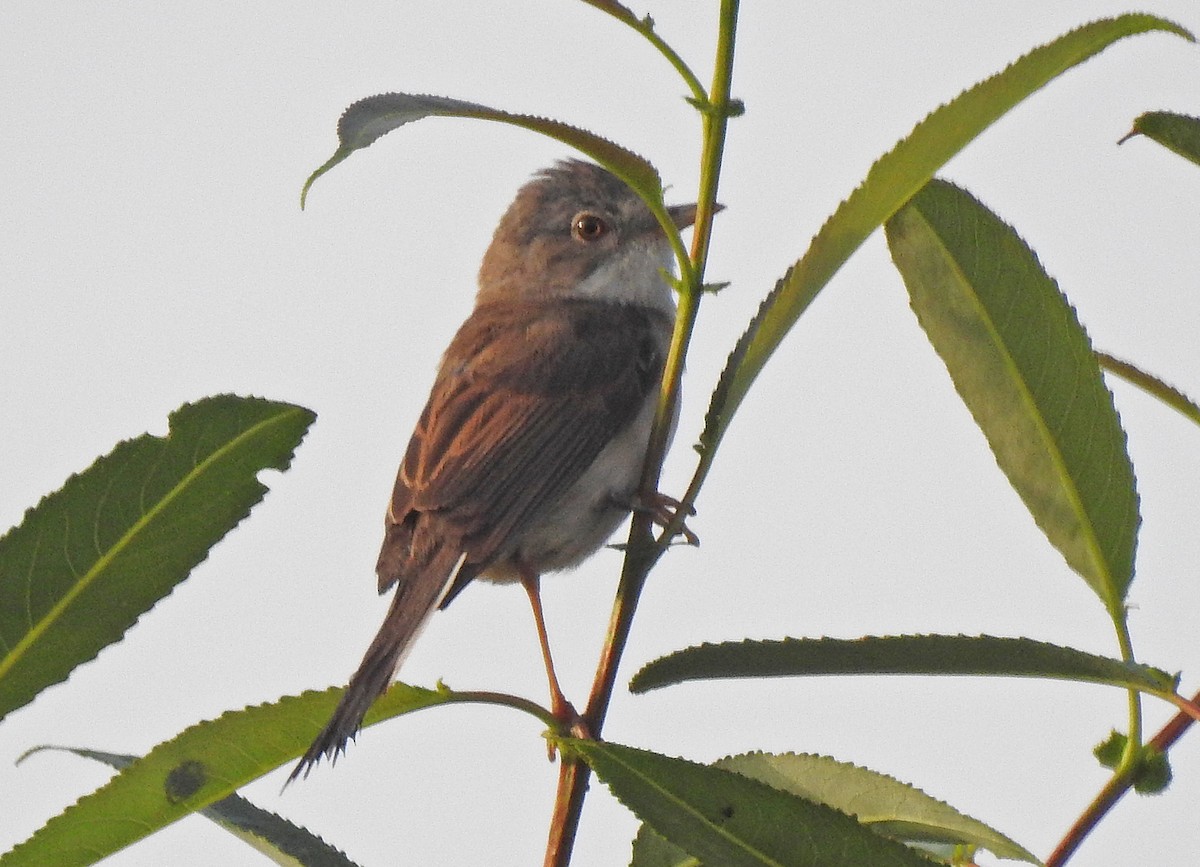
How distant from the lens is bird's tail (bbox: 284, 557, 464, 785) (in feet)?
8.79

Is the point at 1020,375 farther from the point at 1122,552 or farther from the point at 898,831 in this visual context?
the point at 898,831

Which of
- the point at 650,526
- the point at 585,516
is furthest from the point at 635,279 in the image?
the point at 650,526

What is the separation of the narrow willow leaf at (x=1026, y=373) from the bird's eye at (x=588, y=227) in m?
3.72

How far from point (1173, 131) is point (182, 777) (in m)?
2.01

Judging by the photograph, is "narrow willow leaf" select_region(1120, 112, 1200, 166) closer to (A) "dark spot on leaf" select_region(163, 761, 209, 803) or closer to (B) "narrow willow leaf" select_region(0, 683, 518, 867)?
(B) "narrow willow leaf" select_region(0, 683, 518, 867)

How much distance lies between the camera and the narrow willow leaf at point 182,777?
7.88 feet

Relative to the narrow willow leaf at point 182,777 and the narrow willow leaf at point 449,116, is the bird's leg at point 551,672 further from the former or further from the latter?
the narrow willow leaf at point 449,116

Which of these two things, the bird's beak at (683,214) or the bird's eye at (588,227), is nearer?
the bird's beak at (683,214)

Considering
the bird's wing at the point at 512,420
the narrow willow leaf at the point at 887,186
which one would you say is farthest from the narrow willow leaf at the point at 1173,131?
the bird's wing at the point at 512,420

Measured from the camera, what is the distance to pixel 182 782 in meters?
2.53

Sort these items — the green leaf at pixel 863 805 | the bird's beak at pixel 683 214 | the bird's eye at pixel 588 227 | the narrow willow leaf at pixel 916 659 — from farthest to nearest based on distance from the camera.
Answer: the bird's eye at pixel 588 227 → the bird's beak at pixel 683 214 → the green leaf at pixel 863 805 → the narrow willow leaf at pixel 916 659

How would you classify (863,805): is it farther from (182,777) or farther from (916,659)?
(182,777)

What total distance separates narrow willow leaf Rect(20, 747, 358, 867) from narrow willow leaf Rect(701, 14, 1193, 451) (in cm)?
96

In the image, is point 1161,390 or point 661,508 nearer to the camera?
point 1161,390
